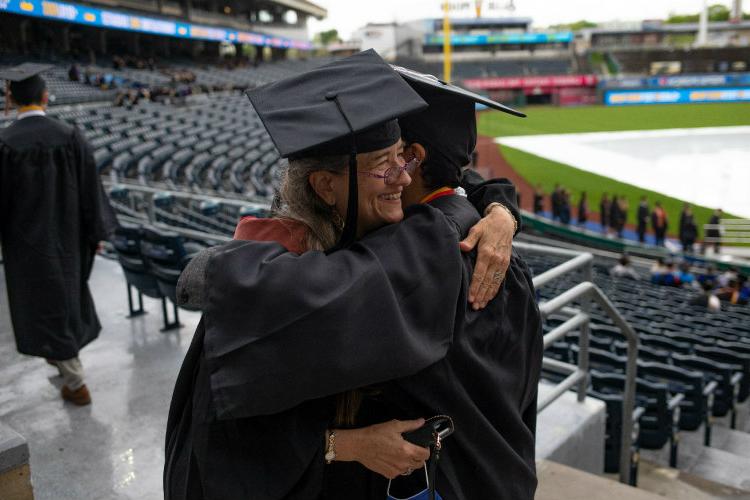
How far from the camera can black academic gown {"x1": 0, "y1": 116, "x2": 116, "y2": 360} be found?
3326mm

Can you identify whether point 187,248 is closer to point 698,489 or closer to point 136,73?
point 698,489

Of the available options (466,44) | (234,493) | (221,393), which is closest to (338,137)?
(221,393)

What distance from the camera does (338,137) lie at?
1.24 metres

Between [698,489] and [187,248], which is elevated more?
[187,248]

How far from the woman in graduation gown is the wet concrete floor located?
1.67 metres

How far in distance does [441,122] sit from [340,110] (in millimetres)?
378

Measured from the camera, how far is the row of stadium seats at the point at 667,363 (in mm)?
5238

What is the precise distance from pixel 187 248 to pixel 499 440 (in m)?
3.78

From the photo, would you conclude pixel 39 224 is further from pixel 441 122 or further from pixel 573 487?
pixel 573 487

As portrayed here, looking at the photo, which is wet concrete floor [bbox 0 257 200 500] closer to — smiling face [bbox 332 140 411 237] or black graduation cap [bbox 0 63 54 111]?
black graduation cap [bbox 0 63 54 111]

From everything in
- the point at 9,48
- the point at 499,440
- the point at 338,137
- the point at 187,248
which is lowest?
the point at 187,248

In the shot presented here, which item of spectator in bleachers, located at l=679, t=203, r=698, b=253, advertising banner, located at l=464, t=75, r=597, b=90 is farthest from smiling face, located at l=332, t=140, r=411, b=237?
advertising banner, located at l=464, t=75, r=597, b=90

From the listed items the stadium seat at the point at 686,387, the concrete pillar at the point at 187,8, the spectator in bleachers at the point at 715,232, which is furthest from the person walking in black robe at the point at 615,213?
the concrete pillar at the point at 187,8

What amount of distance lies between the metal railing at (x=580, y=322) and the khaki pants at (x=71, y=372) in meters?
2.33
